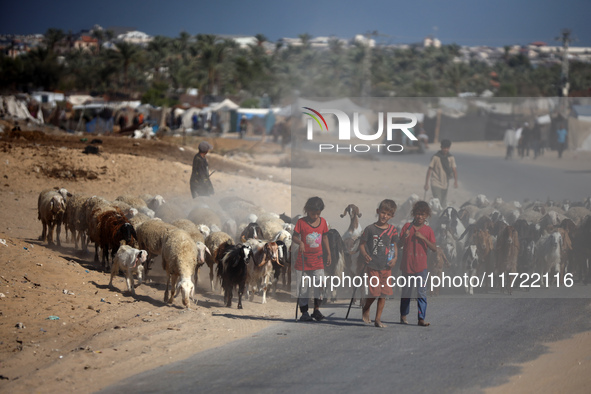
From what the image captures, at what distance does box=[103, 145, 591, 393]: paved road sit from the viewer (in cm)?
682

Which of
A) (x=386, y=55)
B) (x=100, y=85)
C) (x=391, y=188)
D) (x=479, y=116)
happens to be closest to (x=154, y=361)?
(x=479, y=116)

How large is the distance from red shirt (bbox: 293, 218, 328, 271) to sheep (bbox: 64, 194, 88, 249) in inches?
218

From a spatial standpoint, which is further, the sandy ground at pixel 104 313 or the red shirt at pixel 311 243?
the red shirt at pixel 311 243

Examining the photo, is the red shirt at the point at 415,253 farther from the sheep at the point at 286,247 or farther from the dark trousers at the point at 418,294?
the sheep at the point at 286,247

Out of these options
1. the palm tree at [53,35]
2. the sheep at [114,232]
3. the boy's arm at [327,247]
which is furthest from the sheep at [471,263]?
the palm tree at [53,35]

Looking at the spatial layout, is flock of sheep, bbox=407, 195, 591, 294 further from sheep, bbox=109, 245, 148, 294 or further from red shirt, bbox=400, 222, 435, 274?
sheep, bbox=109, 245, 148, 294

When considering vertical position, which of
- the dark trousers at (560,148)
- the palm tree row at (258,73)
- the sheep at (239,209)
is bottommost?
the sheep at (239,209)

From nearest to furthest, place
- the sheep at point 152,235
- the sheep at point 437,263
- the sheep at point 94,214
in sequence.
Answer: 1. the sheep at point 437,263
2. the sheep at point 152,235
3. the sheep at point 94,214

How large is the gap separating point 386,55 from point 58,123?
55.9 meters

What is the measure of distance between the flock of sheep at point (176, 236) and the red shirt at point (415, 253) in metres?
2.09

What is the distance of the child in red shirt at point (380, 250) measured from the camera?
29.2 feet

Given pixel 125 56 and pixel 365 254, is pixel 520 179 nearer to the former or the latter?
pixel 365 254

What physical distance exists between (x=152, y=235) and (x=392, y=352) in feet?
16.0

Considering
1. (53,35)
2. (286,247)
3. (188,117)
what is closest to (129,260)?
(286,247)
